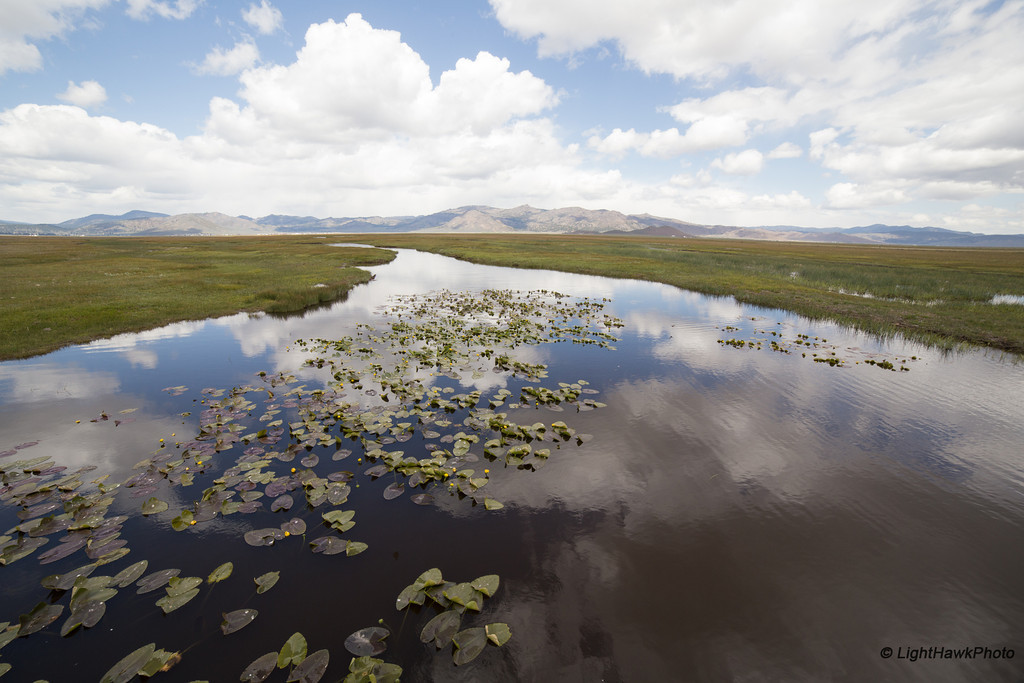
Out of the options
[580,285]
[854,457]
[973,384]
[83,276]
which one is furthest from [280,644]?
[83,276]

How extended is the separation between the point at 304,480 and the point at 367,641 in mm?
5742

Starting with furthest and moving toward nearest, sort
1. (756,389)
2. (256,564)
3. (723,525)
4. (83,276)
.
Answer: (83,276), (756,389), (723,525), (256,564)

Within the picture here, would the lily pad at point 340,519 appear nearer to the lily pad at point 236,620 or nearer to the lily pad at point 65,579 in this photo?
the lily pad at point 236,620

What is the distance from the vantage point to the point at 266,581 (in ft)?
27.4

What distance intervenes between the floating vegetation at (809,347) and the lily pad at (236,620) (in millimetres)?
29316

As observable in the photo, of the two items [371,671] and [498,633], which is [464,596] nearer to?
[498,633]

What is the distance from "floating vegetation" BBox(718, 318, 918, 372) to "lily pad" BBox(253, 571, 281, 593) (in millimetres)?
28714

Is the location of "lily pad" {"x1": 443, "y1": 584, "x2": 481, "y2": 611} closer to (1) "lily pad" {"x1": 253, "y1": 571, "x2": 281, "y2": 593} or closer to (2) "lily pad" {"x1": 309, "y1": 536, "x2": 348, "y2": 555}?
(2) "lily pad" {"x1": 309, "y1": 536, "x2": 348, "y2": 555}

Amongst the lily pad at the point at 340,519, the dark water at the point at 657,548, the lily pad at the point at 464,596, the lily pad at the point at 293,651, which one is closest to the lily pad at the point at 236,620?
the dark water at the point at 657,548

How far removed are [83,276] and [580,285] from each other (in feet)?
209

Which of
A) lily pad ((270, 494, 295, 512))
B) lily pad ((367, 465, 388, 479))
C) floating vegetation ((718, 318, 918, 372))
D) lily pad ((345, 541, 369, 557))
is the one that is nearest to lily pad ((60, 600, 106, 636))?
lily pad ((270, 494, 295, 512))

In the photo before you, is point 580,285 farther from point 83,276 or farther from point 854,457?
point 83,276

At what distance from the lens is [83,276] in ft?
157

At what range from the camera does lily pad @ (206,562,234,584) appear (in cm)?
834
